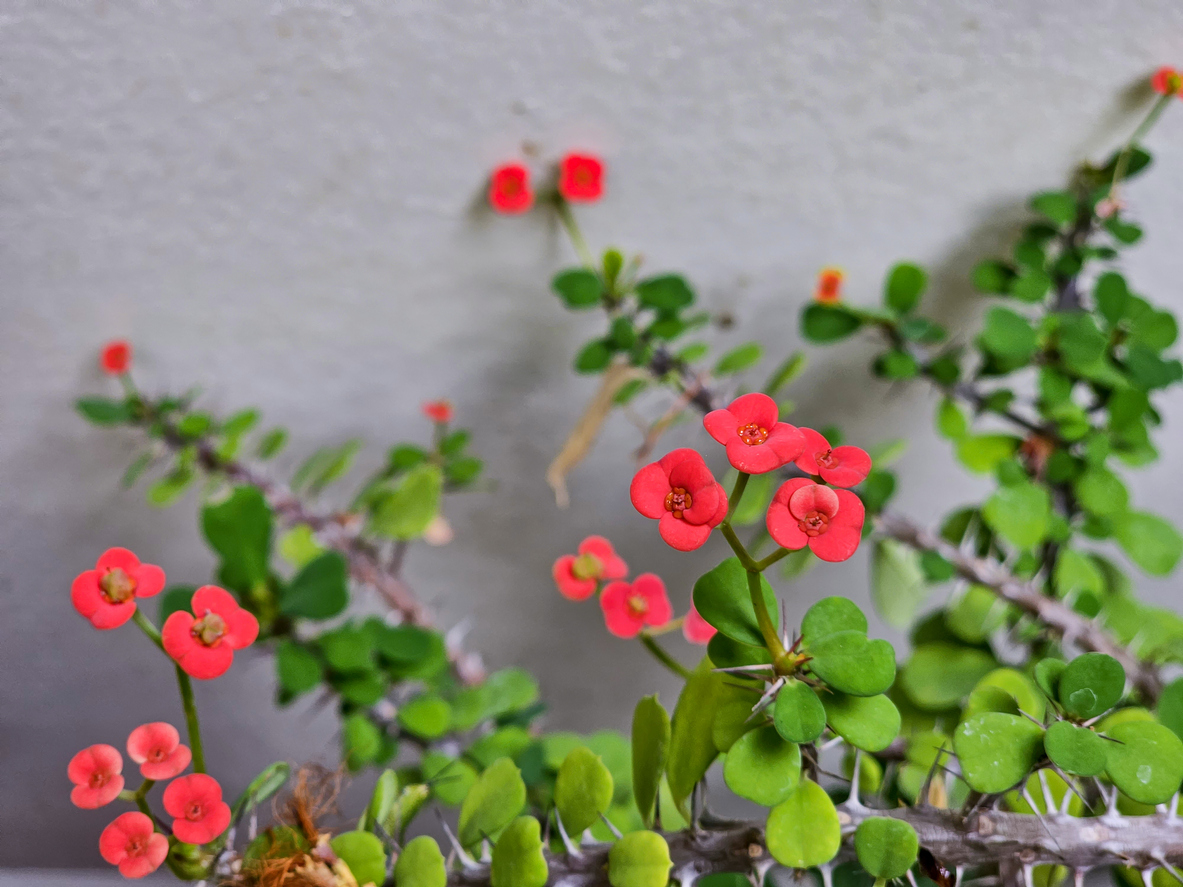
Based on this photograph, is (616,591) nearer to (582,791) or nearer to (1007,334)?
(582,791)

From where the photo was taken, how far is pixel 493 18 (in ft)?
1.99

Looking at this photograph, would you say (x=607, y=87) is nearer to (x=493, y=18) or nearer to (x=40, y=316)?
(x=493, y=18)

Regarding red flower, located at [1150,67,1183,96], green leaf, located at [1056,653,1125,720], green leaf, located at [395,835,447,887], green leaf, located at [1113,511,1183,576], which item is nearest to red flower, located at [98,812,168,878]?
green leaf, located at [395,835,447,887]

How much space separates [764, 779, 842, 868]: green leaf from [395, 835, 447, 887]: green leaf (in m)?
0.16

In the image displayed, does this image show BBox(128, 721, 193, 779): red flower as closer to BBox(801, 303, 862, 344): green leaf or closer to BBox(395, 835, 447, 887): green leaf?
BBox(395, 835, 447, 887): green leaf

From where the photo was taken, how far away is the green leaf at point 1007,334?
0.63 meters

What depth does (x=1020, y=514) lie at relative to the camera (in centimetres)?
66

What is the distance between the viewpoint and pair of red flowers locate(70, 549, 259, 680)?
13.1 inches

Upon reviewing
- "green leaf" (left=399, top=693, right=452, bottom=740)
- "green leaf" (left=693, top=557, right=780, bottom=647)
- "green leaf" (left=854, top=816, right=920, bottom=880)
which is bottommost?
"green leaf" (left=399, top=693, right=452, bottom=740)

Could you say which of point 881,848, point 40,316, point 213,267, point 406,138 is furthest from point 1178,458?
point 40,316

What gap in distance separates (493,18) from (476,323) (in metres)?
0.28

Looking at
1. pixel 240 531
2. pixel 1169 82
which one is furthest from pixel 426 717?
pixel 1169 82

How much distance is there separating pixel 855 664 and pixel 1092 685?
0.12 meters

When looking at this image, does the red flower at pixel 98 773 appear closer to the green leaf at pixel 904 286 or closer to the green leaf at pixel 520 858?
the green leaf at pixel 520 858
